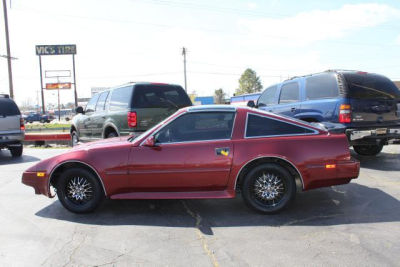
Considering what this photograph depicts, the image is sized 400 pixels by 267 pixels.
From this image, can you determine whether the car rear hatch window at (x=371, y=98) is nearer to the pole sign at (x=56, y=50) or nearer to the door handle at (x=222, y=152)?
the door handle at (x=222, y=152)

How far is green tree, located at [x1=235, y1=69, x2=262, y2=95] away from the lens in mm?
86500

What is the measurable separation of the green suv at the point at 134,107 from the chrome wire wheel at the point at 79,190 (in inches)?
112

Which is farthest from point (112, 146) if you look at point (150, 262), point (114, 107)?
point (114, 107)

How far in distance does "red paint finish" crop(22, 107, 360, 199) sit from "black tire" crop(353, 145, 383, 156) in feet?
15.3

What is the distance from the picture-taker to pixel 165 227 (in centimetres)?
399

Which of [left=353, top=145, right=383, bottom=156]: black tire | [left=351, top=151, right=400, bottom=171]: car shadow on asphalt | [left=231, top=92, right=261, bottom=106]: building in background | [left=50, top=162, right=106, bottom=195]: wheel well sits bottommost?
[left=351, top=151, right=400, bottom=171]: car shadow on asphalt

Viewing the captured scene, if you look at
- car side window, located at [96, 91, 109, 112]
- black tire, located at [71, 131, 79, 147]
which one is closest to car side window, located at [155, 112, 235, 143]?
car side window, located at [96, 91, 109, 112]

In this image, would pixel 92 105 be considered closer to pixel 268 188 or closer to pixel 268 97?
pixel 268 97

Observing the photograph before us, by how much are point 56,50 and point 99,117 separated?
49089 mm

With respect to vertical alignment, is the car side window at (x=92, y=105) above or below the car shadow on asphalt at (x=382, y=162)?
above

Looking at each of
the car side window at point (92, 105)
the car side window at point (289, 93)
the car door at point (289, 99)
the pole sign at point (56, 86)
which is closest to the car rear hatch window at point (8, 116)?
the car side window at point (92, 105)

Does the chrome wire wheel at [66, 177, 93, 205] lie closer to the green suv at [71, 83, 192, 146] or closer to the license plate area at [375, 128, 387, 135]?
the green suv at [71, 83, 192, 146]

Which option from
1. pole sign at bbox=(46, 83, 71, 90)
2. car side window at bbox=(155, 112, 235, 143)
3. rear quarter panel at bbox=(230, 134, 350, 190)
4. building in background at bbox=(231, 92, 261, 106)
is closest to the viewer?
rear quarter panel at bbox=(230, 134, 350, 190)

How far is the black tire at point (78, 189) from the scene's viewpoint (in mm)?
4395
